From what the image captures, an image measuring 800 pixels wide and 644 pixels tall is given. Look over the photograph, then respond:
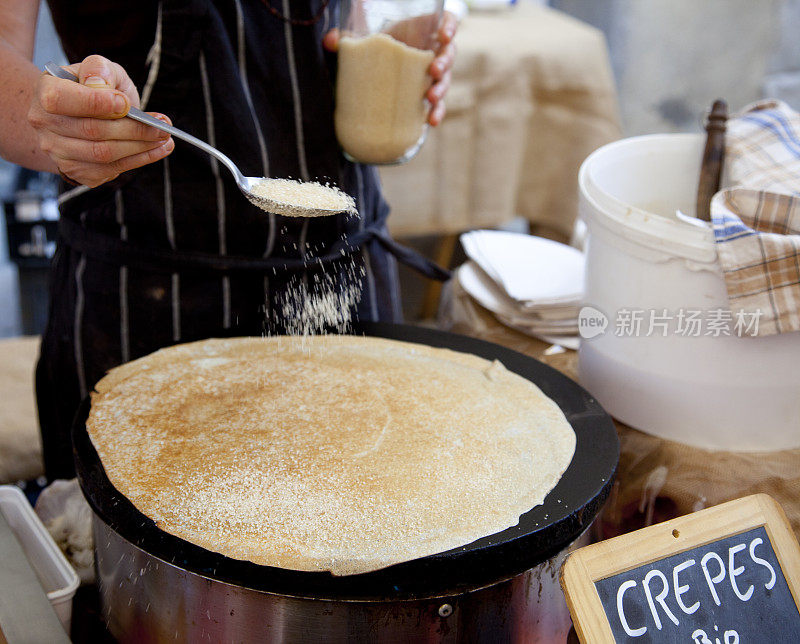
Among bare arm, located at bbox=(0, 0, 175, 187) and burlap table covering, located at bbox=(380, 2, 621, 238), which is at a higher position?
bare arm, located at bbox=(0, 0, 175, 187)

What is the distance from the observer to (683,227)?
1.13m

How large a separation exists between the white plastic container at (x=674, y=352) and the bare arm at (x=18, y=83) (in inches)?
34.3

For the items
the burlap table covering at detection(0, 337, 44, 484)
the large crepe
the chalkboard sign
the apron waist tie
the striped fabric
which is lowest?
the burlap table covering at detection(0, 337, 44, 484)

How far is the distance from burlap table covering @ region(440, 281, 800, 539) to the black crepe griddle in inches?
6.7

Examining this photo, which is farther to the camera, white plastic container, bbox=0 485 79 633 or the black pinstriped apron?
the black pinstriped apron

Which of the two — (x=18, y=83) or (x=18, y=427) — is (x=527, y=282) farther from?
(x=18, y=427)

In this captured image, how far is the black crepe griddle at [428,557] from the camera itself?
82 cm

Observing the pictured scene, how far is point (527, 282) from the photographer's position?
169cm

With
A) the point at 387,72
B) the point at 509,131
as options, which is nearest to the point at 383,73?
the point at 387,72

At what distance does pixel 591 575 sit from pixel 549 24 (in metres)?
3.10

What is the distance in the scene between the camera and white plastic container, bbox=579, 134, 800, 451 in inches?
45.3

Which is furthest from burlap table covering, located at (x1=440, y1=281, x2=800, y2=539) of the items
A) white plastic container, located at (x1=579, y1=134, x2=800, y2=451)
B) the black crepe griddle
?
the black crepe griddle

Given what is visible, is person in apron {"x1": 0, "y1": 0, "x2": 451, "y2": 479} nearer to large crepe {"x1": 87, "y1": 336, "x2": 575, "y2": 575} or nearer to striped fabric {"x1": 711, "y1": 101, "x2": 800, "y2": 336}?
large crepe {"x1": 87, "y1": 336, "x2": 575, "y2": 575}

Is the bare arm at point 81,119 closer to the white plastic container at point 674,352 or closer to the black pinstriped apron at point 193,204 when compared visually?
the black pinstriped apron at point 193,204
